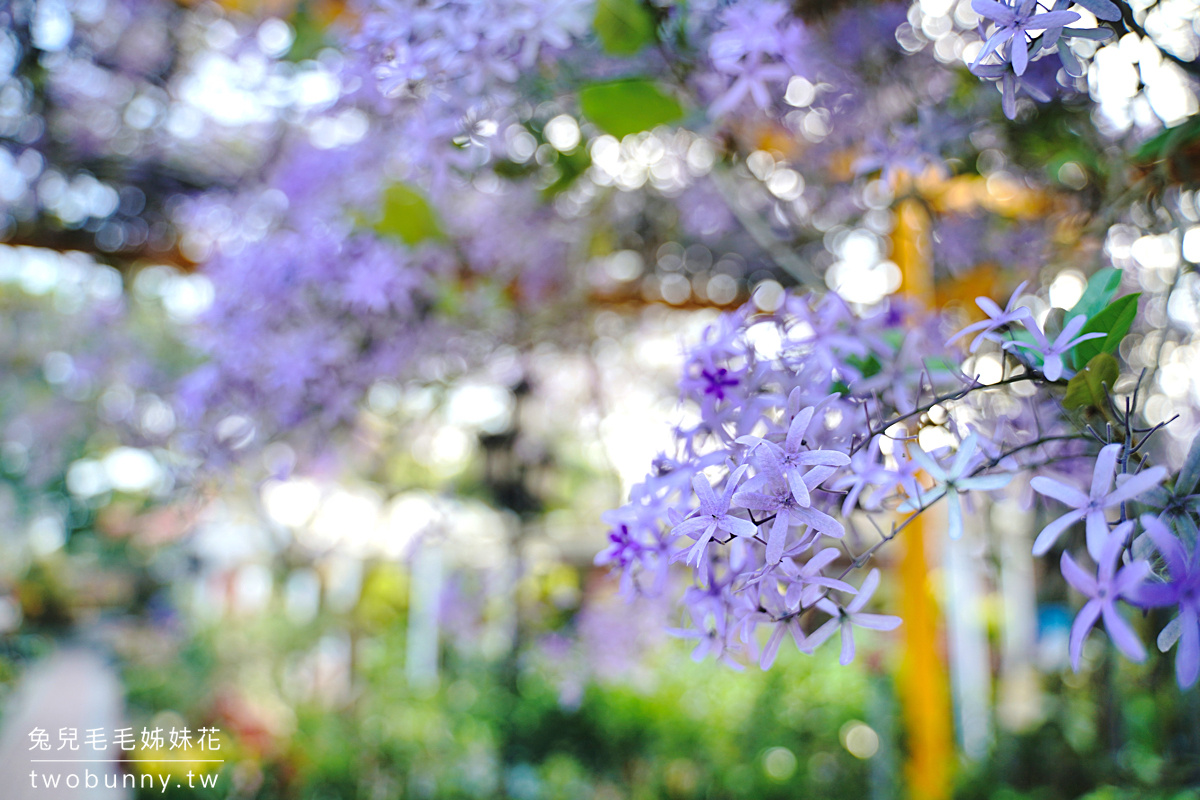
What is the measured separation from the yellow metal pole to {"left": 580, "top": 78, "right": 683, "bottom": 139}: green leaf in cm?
72

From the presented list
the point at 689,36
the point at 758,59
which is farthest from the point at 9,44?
the point at 758,59

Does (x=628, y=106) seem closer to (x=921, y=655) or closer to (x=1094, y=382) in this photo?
(x=1094, y=382)

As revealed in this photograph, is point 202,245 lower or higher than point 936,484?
higher

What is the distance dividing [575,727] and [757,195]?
200cm

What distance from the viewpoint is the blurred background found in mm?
1392

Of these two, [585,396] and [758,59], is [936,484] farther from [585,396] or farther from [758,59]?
[585,396]

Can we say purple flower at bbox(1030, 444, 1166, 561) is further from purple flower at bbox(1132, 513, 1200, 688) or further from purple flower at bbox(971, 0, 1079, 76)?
purple flower at bbox(971, 0, 1079, 76)

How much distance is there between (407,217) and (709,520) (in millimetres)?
1238

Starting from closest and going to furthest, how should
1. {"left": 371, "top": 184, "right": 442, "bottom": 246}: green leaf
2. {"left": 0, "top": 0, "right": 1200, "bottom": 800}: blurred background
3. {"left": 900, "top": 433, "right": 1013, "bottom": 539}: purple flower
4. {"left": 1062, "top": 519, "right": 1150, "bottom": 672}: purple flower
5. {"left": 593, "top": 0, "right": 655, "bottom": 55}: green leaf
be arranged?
1. {"left": 1062, "top": 519, "right": 1150, "bottom": 672}: purple flower
2. {"left": 900, "top": 433, "right": 1013, "bottom": 539}: purple flower
3. {"left": 593, "top": 0, "right": 655, "bottom": 55}: green leaf
4. {"left": 0, "top": 0, "right": 1200, "bottom": 800}: blurred background
5. {"left": 371, "top": 184, "right": 442, "bottom": 246}: green leaf

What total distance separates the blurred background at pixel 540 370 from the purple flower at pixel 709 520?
0.15 m

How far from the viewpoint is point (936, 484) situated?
511 millimetres

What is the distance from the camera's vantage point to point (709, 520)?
19.9 inches

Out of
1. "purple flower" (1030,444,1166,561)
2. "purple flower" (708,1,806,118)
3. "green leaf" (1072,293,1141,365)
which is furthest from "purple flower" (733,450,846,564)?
"purple flower" (708,1,806,118)

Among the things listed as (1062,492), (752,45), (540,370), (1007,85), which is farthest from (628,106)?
(540,370)
